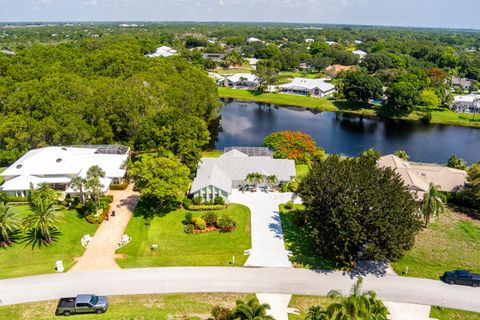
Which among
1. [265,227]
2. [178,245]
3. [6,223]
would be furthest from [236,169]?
[6,223]

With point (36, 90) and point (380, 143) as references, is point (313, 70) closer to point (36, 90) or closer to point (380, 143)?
point (380, 143)

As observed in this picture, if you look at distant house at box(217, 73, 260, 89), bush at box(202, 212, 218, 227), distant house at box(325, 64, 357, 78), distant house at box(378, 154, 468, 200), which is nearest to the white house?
bush at box(202, 212, 218, 227)

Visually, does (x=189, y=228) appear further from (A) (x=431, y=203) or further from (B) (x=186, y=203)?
(A) (x=431, y=203)

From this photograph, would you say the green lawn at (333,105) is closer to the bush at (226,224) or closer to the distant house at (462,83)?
the distant house at (462,83)

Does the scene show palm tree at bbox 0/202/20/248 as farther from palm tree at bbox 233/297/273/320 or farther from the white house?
palm tree at bbox 233/297/273/320

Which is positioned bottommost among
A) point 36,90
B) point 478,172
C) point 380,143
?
point 380,143

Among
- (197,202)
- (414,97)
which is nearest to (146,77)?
(197,202)
